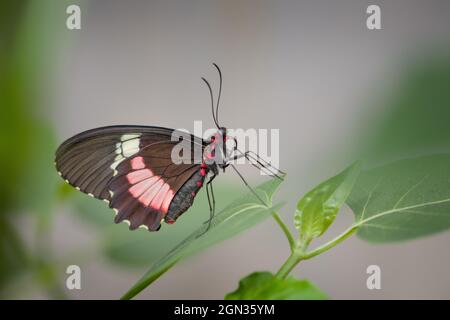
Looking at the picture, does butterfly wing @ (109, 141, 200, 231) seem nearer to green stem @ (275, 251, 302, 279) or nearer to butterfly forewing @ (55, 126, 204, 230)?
butterfly forewing @ (55, 126, 204, 230)

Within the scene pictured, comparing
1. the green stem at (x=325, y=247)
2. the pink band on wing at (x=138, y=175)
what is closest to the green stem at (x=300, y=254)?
the green stem at (x=325, y=247)

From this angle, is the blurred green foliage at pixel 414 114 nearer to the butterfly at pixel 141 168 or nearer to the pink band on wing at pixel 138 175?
the butterfly at pixel 141 168

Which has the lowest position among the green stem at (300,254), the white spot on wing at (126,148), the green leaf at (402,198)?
the green stem at (300,254)

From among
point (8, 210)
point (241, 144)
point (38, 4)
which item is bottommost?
point (8, 210)

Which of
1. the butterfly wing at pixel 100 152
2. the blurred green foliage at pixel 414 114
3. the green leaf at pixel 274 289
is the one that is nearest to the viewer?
the green leaf at pixel 274 289

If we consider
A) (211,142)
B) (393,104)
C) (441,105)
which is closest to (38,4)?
(211,142)

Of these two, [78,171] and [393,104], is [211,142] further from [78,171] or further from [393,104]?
[393,104]
